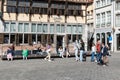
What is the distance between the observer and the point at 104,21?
157 feet

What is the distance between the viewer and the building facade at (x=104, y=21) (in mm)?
45338

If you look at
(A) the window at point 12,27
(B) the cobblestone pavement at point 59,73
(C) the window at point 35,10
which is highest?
(C) the window at point 35,10

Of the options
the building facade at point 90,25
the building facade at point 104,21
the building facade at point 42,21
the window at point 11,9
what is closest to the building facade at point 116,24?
the building facade at point 104,21

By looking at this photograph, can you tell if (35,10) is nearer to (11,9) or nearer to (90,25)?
(11,9)

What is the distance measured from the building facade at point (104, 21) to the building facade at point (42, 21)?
227cm

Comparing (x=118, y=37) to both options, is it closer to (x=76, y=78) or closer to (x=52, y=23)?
(x=52, y=23)

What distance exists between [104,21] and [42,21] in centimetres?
925

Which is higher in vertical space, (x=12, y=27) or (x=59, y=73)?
(x=12, y=27)

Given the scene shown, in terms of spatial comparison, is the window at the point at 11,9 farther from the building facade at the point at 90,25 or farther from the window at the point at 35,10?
the building facade at the point at 90,25

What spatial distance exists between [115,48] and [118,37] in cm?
158

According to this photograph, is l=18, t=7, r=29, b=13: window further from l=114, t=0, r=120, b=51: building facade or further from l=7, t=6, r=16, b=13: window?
l=114, t=0, r=120, b=51: building facade

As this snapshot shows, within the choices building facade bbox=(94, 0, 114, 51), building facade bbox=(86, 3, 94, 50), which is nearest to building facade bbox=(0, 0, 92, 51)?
building facade bbox=(86, 3, 94, 50)

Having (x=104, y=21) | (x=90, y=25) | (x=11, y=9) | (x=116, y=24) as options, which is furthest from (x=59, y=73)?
(x=90, y=25)

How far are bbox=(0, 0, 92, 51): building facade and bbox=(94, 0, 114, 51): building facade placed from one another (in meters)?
2.27
